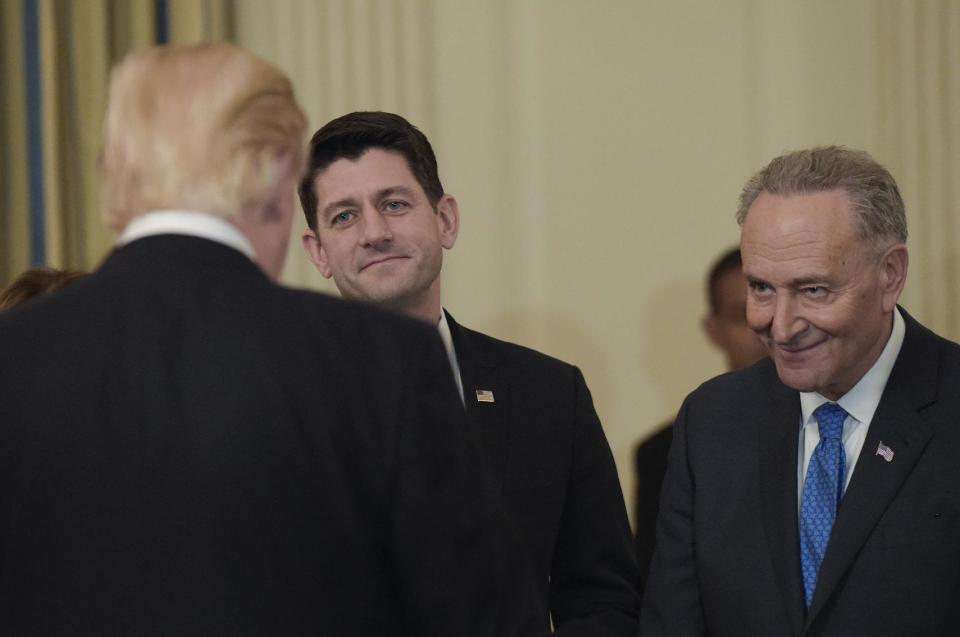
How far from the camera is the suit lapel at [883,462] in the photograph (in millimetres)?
2516

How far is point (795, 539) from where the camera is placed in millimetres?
2631

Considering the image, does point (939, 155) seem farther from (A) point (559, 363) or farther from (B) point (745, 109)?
(A) point (559, 363)

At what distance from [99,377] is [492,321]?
347 centimetres

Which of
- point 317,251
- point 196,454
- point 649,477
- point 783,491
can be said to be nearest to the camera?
point 196,454

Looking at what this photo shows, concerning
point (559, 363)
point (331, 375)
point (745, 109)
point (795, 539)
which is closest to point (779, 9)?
point (745, 109)

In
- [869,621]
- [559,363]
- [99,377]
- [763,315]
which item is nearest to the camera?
[99,377]

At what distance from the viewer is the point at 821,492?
263cm

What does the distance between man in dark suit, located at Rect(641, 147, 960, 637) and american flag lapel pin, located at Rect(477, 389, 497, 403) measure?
0.47 metres

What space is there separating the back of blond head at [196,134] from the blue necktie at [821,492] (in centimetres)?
139

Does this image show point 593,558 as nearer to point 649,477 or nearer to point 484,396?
point 484,396

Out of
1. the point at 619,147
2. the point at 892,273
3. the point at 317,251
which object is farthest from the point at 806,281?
the point at 619,147

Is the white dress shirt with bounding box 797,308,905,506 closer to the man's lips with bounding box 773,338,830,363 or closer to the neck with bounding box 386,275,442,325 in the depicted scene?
the man's lips with bounding box 773,338,830,363

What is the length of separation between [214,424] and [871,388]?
1.52 metres

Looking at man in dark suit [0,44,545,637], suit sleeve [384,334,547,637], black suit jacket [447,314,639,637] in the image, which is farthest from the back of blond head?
black suit jacket [447,314,639,637]
